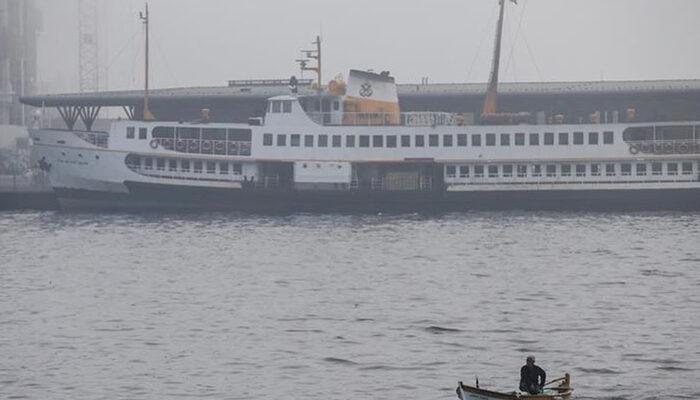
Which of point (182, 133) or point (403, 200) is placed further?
point (182, 133)

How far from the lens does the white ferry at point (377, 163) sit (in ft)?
360

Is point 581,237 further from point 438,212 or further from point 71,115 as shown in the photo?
point 71,115

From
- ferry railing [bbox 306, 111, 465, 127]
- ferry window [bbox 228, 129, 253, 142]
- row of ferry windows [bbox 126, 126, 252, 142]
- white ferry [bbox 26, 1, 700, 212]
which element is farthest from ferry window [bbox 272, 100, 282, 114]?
row of ferry windows [bbox 126, 126, 252, 142]

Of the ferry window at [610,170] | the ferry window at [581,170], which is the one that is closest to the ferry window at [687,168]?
the ferry window at [610,170]

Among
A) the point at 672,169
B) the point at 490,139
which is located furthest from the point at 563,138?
the point at 672,169

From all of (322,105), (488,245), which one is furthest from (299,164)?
(488,245)

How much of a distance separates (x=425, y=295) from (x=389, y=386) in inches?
831

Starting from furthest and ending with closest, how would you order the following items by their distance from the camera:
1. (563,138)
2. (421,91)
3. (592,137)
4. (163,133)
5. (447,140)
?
(421,91) < (163,133) < (447,140) < (563,138) < (592,137)

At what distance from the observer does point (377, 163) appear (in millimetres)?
111688

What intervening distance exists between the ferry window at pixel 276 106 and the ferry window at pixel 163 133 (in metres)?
8.28

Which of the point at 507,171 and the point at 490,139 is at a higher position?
the point at 490,139

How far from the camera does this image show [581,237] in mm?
93562

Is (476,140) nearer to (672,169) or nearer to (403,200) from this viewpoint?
(403,200)

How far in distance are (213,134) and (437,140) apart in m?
17.5
